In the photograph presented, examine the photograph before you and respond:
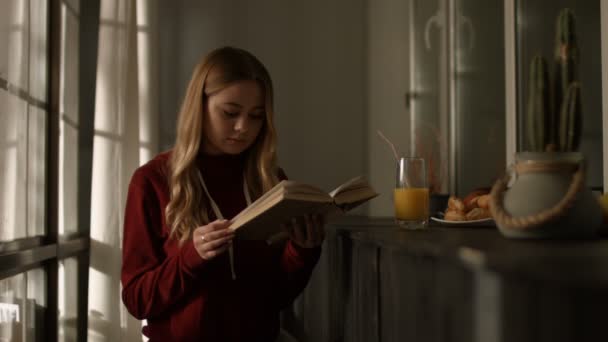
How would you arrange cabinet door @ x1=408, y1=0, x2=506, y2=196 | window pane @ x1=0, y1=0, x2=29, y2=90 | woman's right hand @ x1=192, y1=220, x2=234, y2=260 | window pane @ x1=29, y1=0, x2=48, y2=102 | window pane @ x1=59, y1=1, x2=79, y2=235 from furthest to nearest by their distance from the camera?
window pane @ x1=59, y1=1, x2=79, y2=235
cabinet door @ x1=408, y1=0, x2=506, y2=196
window pane @ x1=29, y1=0, x2=48, y2=102
window pane @ x1=0, y1=0, x2=29, y2=90
woman's right hand @ x1=192, y1=220, x2=234, y2=260

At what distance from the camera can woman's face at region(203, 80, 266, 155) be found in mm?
1503

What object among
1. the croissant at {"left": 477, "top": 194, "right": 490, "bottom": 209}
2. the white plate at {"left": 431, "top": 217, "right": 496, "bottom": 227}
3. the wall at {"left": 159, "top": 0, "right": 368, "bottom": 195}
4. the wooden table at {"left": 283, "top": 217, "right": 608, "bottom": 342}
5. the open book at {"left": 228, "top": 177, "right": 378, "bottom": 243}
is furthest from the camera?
the wall at {"left": 159, "top": 0, "right": 368, "bottom": 195}

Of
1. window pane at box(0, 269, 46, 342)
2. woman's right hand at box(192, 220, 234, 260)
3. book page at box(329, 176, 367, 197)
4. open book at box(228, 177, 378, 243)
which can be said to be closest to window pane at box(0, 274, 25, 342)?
window pane at box(0, 269, 46, 342)

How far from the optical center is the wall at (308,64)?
3057mm

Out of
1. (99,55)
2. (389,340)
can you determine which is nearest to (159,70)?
(99,55)

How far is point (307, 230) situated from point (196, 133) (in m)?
0.39

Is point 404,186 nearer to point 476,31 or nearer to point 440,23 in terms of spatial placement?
point 476,31

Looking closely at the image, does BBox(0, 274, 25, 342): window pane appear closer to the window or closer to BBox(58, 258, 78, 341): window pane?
the window

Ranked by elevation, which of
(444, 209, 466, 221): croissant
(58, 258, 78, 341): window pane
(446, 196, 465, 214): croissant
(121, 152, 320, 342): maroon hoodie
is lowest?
(58, 258, 78, 341): window pane

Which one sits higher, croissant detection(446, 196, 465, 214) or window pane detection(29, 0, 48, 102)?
window pane detection(29, 0, 48, 102)

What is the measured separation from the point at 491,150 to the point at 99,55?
1723mm

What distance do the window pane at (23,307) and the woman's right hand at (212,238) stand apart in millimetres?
825

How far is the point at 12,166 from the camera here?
5.80 feet

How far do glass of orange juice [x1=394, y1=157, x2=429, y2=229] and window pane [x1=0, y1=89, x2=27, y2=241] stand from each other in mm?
1117
